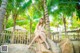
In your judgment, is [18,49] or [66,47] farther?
[66,47]

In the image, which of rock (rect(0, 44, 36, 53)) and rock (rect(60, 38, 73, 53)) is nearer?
rock (rect(0, 44, 36, 53))

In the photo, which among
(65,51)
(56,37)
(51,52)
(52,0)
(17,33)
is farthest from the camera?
(52,0)

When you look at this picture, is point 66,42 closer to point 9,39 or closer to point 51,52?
point 51,52

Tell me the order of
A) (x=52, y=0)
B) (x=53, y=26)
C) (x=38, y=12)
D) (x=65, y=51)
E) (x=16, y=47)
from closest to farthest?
(x=16, y=47), (x=65, y=51), (x=52, y=0), (x=38, y=12), (x=53, y=26)

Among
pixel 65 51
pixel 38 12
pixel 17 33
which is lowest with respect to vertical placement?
pixel 65 51

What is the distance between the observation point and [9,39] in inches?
661

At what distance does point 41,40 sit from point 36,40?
0.76ft

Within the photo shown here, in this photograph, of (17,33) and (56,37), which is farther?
(56,37)

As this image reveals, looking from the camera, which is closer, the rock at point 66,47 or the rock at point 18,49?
the rock at point 18,49

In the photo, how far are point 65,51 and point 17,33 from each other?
402cm

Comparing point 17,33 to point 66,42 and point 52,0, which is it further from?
point 52,0

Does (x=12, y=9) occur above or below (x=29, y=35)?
above

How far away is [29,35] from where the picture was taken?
15.3m

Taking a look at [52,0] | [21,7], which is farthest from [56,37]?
[21,7]
